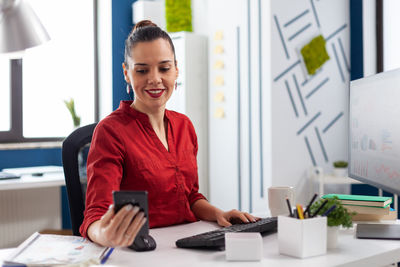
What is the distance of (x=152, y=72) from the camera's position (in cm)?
140

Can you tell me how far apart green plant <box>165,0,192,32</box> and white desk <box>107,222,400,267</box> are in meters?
2.88

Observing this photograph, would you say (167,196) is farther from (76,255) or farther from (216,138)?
(216,138)

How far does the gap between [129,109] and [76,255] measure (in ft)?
1.77

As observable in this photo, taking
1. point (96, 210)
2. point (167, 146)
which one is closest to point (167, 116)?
point (167, 146)

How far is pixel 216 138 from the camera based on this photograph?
384 centimetres

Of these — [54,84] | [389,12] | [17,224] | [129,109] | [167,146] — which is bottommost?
[17,224]

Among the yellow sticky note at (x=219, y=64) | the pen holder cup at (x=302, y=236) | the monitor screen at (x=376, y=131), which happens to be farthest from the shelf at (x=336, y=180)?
the pen holder cup at (x=302, y=236)

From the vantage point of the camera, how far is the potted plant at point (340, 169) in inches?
139

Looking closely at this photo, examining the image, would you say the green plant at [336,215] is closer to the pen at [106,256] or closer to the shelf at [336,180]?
the pen at [106,256]

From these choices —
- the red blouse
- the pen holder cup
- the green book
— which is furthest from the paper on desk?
the green book

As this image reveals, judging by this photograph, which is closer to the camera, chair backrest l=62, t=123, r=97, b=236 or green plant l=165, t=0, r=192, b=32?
chair backrest l=62, t=123, r=97, b=236

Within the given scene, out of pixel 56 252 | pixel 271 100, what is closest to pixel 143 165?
pixel 56 252

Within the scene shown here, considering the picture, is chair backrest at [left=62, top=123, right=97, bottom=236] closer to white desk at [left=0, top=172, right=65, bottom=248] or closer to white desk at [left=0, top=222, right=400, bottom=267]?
white desk at [left=0, top=222, right=400, bottom=267]

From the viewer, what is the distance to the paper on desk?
100 cm
